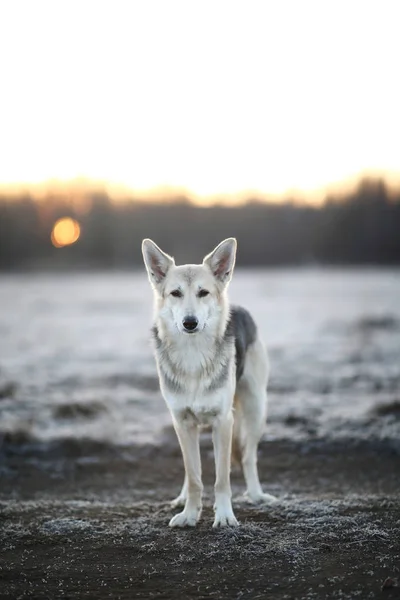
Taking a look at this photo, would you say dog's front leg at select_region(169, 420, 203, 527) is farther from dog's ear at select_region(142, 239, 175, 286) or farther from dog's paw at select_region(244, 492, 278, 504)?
dog's ear at select_region(142, 239, 175, 286)

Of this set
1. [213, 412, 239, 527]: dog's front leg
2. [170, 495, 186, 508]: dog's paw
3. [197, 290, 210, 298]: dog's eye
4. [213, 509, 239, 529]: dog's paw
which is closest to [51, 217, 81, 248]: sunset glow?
[170, 495, 186, 508]: dog's paw

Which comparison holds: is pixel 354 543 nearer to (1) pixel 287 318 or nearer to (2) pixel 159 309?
(2) pixel 159 309

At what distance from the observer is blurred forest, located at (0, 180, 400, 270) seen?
163 feet

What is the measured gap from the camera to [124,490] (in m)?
7.22

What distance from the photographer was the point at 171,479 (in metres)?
7.66

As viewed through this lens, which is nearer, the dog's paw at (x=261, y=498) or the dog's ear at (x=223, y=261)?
the dog's ear at (x=223, y=261)

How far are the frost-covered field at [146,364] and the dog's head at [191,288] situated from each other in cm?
401

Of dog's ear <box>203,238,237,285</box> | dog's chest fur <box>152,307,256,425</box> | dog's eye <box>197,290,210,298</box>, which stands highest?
dog's ear <box>203,238,237,285</box>

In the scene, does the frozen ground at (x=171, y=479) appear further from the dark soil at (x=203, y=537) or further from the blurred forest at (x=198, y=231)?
the blurred forest at (x=198, y=231)

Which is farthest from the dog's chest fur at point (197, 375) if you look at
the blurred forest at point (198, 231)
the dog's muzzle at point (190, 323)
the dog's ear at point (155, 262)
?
the blurred forest at point (198, 231)

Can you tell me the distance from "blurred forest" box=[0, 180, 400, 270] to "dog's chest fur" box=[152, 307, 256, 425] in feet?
127

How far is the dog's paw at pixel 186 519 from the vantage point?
5.42 meters

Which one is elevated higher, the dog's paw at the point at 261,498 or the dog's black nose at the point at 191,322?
the dog's black nose at the point at 191,322

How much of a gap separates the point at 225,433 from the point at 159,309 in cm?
132
